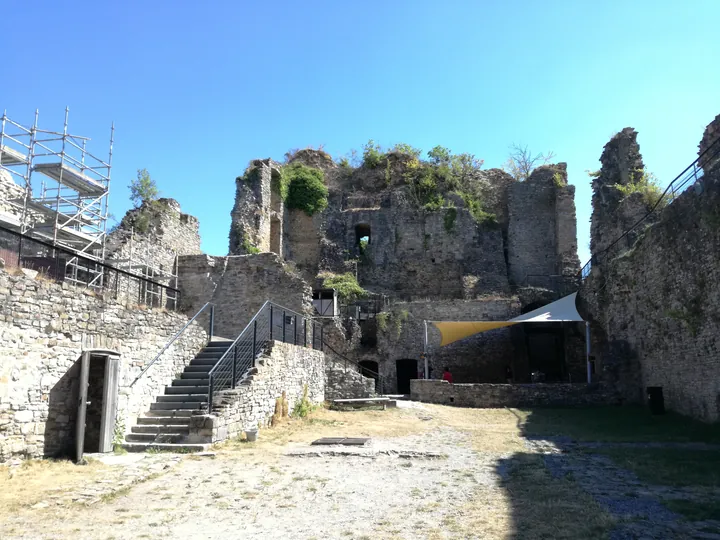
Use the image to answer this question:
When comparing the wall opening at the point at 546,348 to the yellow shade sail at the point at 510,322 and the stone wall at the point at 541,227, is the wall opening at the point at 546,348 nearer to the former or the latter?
the yellow shade sail at the point at 510,322

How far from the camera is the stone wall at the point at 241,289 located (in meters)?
19.6

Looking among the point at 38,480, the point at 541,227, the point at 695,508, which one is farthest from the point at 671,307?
the point at 541,227

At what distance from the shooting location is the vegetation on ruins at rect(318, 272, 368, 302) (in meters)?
26.7

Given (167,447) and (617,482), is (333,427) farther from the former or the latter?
(617,482)

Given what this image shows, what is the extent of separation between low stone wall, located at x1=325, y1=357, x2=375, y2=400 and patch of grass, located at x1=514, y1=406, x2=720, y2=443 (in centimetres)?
458

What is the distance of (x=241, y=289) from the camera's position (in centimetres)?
1980

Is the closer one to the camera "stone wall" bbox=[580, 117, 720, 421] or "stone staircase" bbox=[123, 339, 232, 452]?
"stone staircase" bbox=[123, 339, 232, 452]

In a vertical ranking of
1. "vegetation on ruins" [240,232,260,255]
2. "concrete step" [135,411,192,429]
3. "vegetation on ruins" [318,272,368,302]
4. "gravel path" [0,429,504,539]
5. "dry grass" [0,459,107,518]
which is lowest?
"gravel path" [0,429,504,539]

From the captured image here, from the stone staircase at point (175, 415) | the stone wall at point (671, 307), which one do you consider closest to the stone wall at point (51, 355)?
the stone staircase at point (175, 415)

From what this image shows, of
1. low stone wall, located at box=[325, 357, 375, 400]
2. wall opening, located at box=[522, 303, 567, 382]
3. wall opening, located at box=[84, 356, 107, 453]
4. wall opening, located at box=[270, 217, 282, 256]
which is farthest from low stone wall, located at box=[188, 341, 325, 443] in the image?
wall opening, located at box=[270, 217, 282, 256]

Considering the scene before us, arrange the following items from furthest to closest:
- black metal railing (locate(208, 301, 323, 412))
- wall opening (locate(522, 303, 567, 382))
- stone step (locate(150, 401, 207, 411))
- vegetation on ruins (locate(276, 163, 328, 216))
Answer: vegetation on ruins (locate(276, 163, 328, 216)) → wall opening (locate(522, 303, 567, 382)) → black metal railing (locate(208, 301, 323, 412)) → stone step (locate(150, 401, 207, 411))

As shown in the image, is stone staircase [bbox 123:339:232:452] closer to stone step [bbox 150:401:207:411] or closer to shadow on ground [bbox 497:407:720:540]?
stone step [bbox 150:401:207:411]

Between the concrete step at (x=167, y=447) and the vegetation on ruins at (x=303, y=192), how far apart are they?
1001 inches

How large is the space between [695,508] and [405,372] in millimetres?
18959
